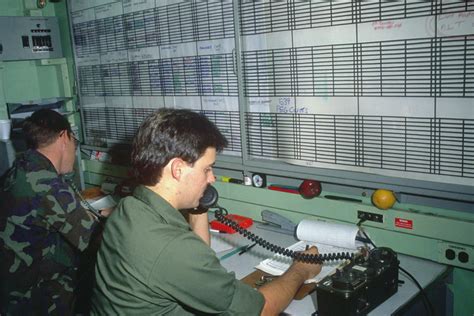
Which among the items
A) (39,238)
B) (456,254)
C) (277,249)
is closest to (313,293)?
(277,249)

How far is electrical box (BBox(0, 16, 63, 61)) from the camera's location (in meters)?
3.15

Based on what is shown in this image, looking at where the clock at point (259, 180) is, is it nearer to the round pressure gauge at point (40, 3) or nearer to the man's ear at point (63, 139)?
the man's ear at point (63, 139)

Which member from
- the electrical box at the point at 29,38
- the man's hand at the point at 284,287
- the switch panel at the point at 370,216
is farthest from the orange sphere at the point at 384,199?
the electrical box at the point at 29,38

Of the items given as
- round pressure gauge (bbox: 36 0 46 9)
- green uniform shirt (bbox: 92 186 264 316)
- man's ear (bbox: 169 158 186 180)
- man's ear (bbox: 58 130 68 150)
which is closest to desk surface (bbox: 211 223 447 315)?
green uniform shirt (bbox: 92 186 264 316)

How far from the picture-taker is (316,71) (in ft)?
6.75

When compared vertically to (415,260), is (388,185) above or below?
above

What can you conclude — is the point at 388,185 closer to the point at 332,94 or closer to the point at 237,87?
the point at 332,94

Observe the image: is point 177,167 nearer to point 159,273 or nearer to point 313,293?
point 159,273

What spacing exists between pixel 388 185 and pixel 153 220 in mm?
1054

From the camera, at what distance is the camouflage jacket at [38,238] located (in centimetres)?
197

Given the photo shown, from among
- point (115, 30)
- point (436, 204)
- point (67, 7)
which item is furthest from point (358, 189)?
point (67, 7)

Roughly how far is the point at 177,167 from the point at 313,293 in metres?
0.70

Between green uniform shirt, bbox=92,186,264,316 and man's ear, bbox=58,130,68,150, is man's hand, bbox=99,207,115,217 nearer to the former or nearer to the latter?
man's ear, bbox=58,130,68,150

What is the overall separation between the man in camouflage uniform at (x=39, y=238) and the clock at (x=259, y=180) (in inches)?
32.8
